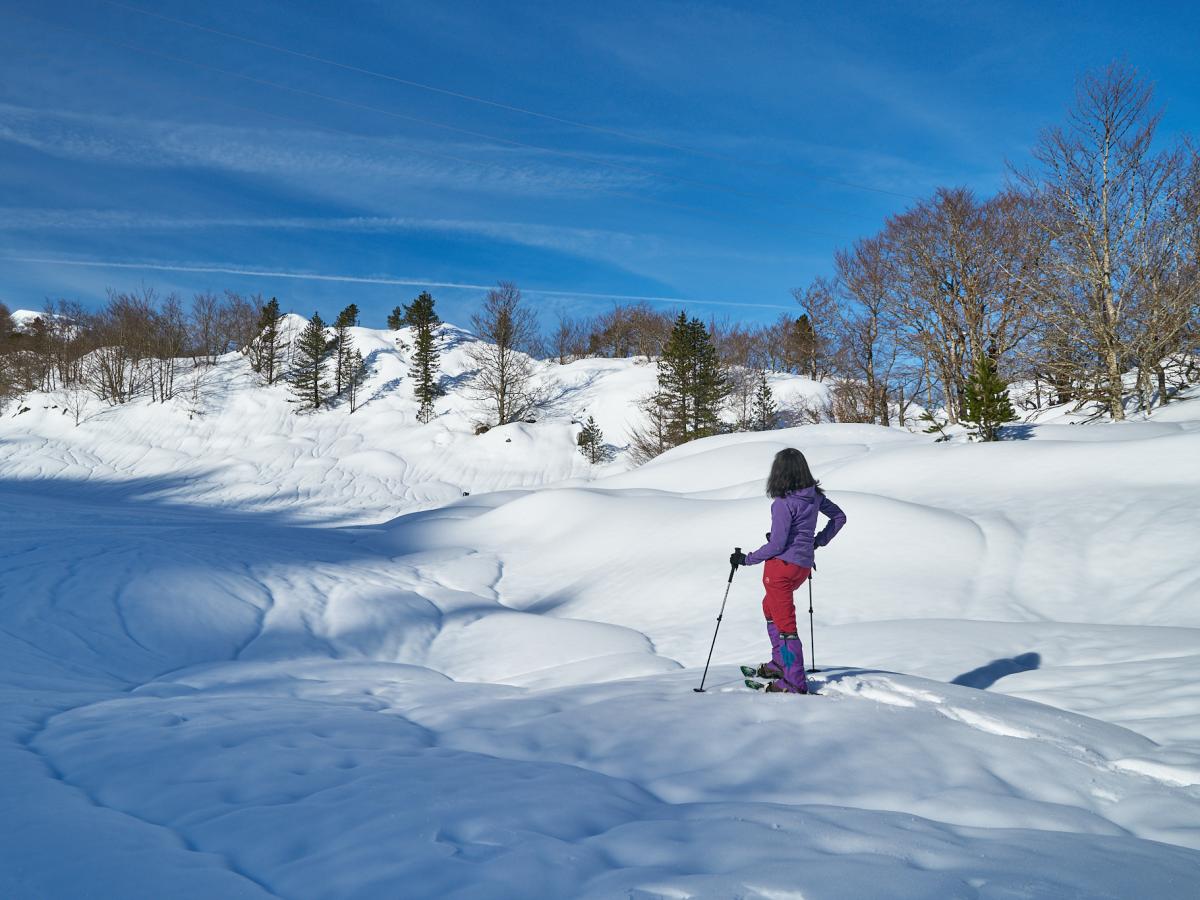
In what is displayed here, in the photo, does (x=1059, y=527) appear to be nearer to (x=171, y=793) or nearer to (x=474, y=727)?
(x=474, y=727)

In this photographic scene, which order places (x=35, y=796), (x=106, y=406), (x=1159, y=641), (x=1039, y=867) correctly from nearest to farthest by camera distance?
(x=1039, y=867) → (x=35, y=796) → (x=1159, y=641) → (x=106, y=406)

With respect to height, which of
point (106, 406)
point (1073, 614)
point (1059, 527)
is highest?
point (106, 406)

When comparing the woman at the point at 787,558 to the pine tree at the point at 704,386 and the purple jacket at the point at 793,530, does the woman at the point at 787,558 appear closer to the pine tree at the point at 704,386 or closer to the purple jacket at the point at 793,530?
the purple jacket at the point at 793,530

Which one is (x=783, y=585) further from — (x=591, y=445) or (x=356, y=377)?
(x=356, y=377)

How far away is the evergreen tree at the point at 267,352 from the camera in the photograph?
55853mm

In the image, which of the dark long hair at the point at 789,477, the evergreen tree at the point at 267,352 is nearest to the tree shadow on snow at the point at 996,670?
the dark long hair at the point at 789,477

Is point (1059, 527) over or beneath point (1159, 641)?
over

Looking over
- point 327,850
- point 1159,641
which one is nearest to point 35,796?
point 327,850

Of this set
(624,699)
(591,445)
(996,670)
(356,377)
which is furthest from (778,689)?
(356,377)

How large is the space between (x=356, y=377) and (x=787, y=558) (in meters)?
53.8

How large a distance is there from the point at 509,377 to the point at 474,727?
45.0 meters

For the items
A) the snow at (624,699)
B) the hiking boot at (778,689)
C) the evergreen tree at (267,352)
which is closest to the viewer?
the snow at (624,699)

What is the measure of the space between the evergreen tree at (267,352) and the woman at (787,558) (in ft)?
186

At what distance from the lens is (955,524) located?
11258 mm
